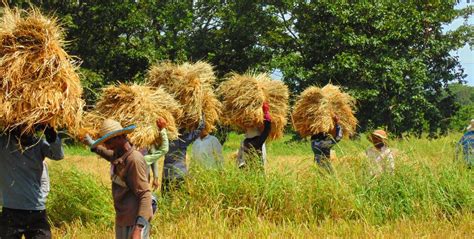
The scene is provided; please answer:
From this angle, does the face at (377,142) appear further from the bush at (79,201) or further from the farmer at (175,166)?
the bush at (79,201)

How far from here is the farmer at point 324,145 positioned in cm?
817

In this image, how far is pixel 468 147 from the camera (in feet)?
26.7

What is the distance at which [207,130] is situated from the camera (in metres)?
8.40

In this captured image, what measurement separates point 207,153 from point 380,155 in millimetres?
2222

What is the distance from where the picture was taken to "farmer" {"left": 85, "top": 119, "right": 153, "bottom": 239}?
4746mm

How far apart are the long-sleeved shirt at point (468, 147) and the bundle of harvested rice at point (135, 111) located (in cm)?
388

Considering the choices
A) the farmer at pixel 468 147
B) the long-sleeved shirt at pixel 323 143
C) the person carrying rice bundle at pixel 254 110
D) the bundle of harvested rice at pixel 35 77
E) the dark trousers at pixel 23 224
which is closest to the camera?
the bundle of harvested rice at pixel 35 77

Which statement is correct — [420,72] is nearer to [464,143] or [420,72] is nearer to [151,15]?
[151,15]

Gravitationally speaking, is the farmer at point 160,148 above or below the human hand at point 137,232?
above

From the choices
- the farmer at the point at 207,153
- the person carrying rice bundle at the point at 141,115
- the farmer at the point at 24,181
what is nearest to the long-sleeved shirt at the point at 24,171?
the farmer at the point at 24,181

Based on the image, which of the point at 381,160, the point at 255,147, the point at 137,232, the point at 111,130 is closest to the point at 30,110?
the point at 111,130

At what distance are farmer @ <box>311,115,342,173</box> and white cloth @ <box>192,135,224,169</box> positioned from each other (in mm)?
1389

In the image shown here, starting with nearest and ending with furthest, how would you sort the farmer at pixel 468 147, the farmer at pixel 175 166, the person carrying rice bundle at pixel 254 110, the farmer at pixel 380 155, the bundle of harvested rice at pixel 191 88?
the farmer at pixel 175 166 → the farmer at pixel 380 155 → the bundle of harvested rice at pixel 191 88 → the farmer at pixel 468 147 → the person carrying rice bundle at pixel 254 110

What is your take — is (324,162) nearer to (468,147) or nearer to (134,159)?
(468,147)
